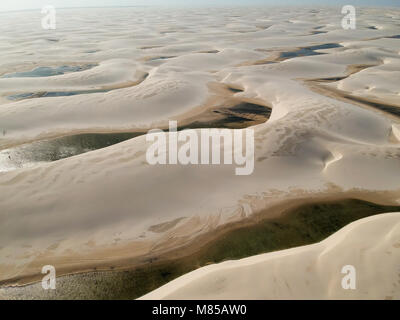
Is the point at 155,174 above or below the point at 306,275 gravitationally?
above

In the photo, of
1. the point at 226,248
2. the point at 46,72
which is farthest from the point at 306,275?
the point at 46,72

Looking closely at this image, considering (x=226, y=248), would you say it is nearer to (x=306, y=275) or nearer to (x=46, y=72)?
(x=306, y=275)

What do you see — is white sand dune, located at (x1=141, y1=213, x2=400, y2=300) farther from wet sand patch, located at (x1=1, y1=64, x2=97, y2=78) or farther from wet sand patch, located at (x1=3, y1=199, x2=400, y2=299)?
wet sand patch, located at (x1=1, y1=64, x2=97, y2=78)

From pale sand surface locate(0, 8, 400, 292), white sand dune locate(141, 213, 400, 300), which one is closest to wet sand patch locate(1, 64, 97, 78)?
pale sand surface locate(0, 8, 400, 292)

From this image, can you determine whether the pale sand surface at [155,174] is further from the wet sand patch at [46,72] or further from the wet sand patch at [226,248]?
the wet sand patch at [46,72]

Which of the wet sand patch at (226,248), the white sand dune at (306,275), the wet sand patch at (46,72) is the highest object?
the wet sand patch at (46,72)

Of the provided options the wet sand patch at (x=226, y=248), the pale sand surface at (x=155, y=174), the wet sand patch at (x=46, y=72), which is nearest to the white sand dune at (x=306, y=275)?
the wet sand patch at (x=226, y=248)

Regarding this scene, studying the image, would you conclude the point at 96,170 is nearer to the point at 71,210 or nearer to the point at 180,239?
the point at 71,210
